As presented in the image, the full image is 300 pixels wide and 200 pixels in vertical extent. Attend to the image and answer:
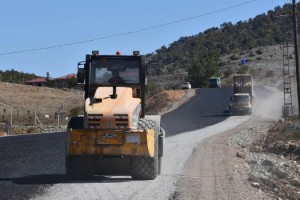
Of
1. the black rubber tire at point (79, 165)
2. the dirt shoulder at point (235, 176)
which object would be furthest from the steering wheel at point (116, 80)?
the dirt shoulder at point (235, 176)

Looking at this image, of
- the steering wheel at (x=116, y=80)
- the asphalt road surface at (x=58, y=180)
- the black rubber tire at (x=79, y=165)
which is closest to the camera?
the asphalt road surface at (x=58, y=180)

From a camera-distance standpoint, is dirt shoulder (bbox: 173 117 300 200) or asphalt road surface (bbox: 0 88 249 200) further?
dirt shoulder (bbox: 173 117 300 200)

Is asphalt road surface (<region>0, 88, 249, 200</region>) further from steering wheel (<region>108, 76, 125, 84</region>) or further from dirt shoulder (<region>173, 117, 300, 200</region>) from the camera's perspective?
steering wheel (<region>108, 76, 125, 84</region>)

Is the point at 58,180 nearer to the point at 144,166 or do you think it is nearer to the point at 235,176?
the point at 144,166

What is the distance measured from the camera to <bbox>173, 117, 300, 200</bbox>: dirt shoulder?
13.5 m

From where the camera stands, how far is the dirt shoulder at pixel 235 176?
13453 millimetres

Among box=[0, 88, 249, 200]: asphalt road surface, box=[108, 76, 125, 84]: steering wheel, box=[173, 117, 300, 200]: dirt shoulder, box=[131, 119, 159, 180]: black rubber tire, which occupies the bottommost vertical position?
box=[173, 117, 300, 200]: dirt shoulder

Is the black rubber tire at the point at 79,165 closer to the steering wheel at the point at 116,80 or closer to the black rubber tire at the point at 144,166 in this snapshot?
the black rubber tire at the point at 144,166

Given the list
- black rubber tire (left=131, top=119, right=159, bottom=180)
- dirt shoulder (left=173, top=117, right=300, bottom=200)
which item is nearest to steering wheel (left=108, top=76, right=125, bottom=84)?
black rubber tire (left=131, top=119, right=159, bottom=180)

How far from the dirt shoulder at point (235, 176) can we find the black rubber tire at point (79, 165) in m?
2.26

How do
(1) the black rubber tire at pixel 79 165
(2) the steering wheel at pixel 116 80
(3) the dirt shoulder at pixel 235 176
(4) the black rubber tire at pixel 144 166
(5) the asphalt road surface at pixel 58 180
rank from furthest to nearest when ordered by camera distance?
(2) the steering wheel at pixel 116 80, (1) the black rubber tire at pixel 79 165, (4) the black rubber tire at pixel 144 166, (3) the dirt shoulder at pixel 235 176, (5) the asphalt road surface at pixel 58 180

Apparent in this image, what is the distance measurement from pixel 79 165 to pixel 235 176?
4.29 m

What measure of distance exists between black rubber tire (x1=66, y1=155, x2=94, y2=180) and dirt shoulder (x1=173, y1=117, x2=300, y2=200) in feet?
7.43

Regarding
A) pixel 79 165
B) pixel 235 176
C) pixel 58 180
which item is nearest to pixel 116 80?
pixel 79 165
